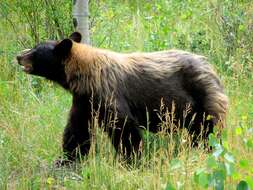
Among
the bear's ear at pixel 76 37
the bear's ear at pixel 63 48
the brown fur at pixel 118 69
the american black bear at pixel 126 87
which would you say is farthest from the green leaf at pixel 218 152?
the bear's ear at pixel 76 37

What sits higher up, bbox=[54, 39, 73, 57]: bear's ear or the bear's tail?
bbox=[54, 39, 73, 57]: bear's ear

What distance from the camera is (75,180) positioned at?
6633mm

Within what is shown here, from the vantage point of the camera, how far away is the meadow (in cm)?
592

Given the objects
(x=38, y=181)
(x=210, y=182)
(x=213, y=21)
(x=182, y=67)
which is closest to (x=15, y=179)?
(x=38, y=181)

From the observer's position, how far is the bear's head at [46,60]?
7.54 metres

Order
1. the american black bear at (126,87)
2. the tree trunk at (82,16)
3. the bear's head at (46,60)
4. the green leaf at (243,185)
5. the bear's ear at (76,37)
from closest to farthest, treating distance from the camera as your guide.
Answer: the green leaf at (243,185)
the american black bear at (126,87)
the bear's head at (46,60)
the bear's ear at (76,37)
the tree trunk at (82,16)

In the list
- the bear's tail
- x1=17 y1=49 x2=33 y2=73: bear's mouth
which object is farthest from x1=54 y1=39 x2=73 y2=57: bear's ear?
the bear's tail

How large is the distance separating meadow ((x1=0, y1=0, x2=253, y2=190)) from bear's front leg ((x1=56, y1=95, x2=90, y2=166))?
0.60ft

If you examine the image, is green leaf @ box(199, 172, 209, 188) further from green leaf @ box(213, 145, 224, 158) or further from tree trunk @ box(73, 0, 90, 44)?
tree trunk @ box(73, 0, 90, 44)

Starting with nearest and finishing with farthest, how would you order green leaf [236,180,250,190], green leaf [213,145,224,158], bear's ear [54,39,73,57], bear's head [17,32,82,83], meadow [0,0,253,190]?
green leaf [236,180,250,190], green leaf [213,145,224,158], meadow [0,0,253,190], bear's ear [54,39,73,57], bear's head [17,32,82,83]

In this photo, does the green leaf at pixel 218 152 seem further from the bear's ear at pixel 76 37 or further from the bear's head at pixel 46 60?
the bear's ear at pixel 76 37

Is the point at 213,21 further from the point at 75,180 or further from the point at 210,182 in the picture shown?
the point at 210,182

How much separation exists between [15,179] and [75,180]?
58 cm

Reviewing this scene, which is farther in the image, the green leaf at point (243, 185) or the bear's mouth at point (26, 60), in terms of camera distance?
the bear's mouth at point (26, 60)
